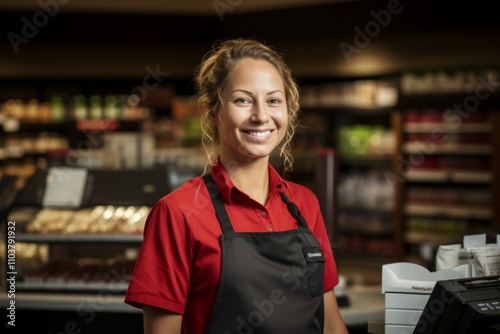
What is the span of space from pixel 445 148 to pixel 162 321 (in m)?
7.32

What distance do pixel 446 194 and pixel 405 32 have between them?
6.40ft

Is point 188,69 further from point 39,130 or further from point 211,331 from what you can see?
point 211,331

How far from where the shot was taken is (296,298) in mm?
2242

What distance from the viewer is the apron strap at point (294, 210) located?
2363 millimetres

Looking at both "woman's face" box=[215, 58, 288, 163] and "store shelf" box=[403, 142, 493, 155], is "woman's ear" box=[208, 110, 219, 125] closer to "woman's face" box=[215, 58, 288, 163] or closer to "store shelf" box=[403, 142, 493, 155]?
"woman's face" box=[215, 58, 288, 163]

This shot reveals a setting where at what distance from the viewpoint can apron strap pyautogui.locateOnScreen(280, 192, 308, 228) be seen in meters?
2.36

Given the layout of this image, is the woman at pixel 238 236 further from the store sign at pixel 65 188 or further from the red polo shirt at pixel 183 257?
the store sign at pixel 65 188

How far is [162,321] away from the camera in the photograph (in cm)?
212

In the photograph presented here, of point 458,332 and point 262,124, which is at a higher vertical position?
point 262,124

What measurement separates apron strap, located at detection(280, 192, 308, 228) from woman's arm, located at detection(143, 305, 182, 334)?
47cm

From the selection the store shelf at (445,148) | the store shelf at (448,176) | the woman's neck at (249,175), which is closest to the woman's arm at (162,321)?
the woman's neck at (249,175)

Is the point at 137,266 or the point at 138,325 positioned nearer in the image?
the point at 137,266

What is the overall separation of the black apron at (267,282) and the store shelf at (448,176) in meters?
6.47

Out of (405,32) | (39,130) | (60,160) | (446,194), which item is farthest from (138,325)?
(39,130)
